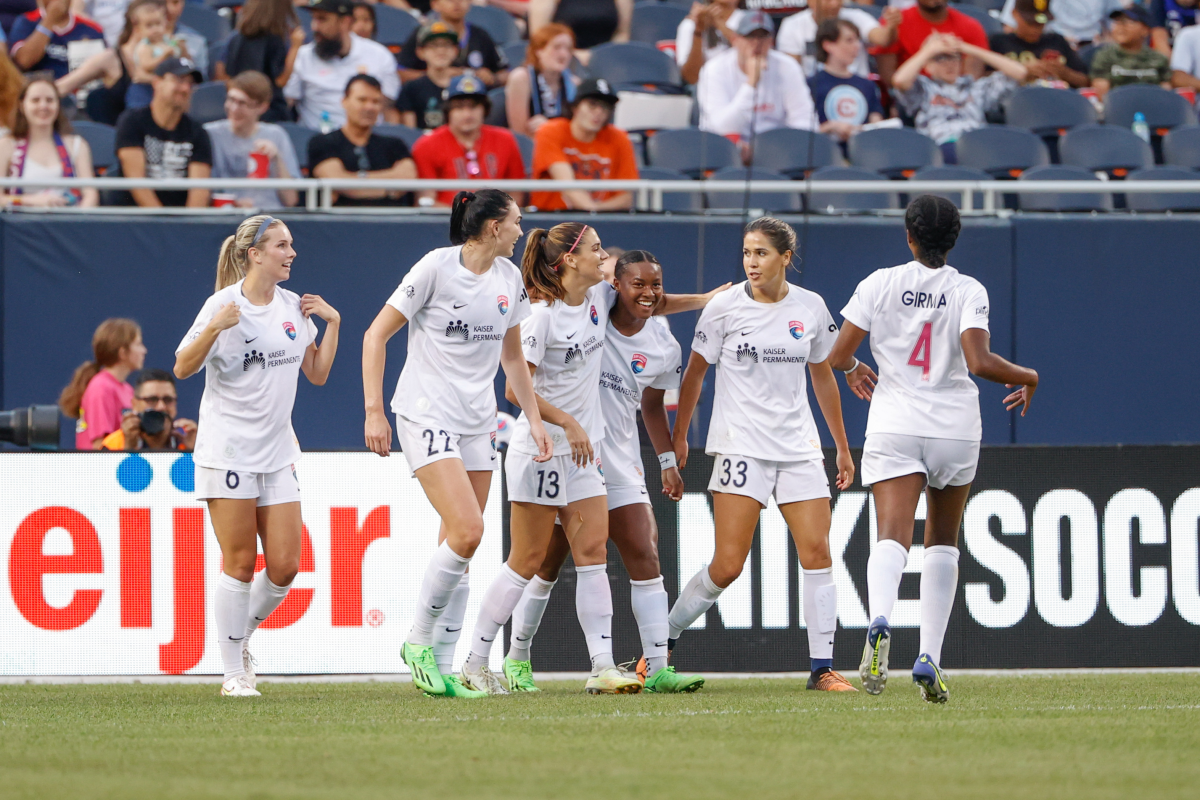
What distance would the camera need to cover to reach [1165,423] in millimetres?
11031

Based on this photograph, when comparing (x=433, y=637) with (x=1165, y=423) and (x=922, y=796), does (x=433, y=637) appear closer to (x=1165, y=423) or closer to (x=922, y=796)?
(x=922, y=796)

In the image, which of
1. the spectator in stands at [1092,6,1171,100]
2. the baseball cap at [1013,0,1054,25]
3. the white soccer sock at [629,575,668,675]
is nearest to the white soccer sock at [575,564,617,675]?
the white soccer sock at [629,575,668,675]

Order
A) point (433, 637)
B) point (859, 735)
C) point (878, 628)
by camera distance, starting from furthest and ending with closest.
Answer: point (433, 637), point (878, 628), point (859, 735)

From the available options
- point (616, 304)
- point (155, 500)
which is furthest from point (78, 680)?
point (616, 304)

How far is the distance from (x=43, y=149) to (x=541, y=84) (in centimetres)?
393

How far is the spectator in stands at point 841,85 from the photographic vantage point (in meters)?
13.0

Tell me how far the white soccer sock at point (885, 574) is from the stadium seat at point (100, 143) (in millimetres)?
7619

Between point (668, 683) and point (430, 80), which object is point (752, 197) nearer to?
point (430, 80)

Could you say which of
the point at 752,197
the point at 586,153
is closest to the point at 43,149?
the point at 586,153

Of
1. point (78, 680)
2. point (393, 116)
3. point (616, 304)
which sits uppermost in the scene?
point (393, 116)

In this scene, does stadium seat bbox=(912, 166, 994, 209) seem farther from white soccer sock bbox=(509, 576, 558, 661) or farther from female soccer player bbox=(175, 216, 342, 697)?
female soccer player bbox=(175, 216, 342, 697)

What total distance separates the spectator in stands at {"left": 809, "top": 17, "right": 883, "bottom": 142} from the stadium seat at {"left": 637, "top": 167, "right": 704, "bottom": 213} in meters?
1.89

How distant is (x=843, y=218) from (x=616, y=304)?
4.01 meters

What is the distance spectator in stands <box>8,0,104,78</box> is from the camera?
41.8 feet
